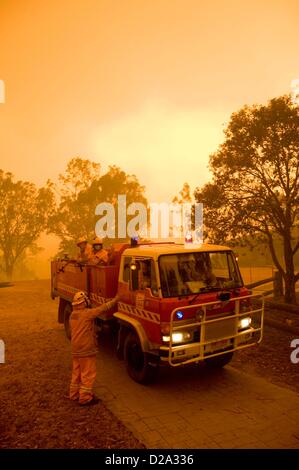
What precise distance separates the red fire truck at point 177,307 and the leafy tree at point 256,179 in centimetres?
718

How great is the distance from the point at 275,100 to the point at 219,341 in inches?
437

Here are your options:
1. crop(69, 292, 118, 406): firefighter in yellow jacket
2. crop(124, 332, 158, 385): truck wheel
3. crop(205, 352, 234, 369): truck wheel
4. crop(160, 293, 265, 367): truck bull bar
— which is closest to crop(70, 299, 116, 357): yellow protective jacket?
crop(69, 292, 118, 406): firefighter in yellow jacket

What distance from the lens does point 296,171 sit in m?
14.0

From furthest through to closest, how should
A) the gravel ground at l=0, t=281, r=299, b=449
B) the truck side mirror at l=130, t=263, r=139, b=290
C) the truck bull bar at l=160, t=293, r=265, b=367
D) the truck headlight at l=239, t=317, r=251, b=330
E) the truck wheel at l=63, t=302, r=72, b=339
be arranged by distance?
the truck wheel at l=63, t=302, r=72, b=339 → the truck headlight at l=239, t=317, r=251, b=330 → the truck side mirror at l=130, t=263, r=139, b=290 → the truck bull bar at l=160, t=293, r=265, b=367 → the gravel ground at l=0, t=281, r=299, b=449

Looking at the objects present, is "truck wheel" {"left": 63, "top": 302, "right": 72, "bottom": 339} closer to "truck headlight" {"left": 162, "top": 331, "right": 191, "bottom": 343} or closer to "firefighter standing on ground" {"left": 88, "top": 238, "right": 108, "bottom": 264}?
"firefighter standing on ground" {"left": 88, "top": 238, "right": 108, "bottom": 264}

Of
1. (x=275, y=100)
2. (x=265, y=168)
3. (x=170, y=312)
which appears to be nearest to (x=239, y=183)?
(x=265, y=168)

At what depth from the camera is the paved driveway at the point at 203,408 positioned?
5.13 meters

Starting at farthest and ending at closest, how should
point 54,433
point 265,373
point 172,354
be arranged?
1. point 265,373
2. point 172,354
3. point 54,433

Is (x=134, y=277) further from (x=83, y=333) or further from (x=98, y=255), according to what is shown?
(x=98, y=255)

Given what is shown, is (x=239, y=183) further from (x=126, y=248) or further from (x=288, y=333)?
(x=126, y=248)

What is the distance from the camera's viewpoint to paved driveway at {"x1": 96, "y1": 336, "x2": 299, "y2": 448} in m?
5.13

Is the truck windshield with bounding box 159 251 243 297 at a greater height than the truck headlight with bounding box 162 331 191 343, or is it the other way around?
the truck windshield with bounding box 159 251 243 297

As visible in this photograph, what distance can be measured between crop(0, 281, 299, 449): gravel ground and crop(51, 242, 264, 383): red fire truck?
1.28 meters

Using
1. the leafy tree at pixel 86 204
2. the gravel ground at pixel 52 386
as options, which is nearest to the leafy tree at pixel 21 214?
the leafy tree at pixel 86 204
